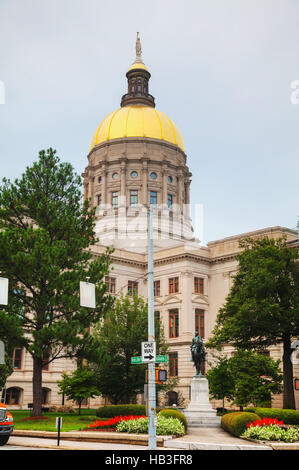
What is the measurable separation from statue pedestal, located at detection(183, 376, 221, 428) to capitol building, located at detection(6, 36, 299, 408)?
69.0ft

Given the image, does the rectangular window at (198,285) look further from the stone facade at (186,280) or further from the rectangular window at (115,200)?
the rectangular window at (115,200)

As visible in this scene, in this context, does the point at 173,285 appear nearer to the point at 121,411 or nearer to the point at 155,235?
the point at 155,235

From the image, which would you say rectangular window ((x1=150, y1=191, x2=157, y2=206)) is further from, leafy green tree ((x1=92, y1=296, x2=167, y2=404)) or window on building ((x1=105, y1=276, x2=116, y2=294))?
leafy green tree ((x1=92, y1=296, x2=167, y2=404))

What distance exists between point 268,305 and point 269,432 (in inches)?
807

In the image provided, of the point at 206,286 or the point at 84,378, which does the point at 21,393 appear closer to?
the point at 84,378

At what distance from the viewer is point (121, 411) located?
1286 inches

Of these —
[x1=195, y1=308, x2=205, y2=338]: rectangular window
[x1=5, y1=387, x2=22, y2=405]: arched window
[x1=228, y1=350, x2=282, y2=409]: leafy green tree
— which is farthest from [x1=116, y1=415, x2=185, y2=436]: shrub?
[x1=195, y1=308, x2=205, y2=338]: rectangular window

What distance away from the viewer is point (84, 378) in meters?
44.7

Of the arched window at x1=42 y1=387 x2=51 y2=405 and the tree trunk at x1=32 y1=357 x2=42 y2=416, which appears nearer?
the tree trunk at x1=32 y1=357 x2=42 y2=416

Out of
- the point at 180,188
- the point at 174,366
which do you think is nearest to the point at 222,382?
the point at 174,366

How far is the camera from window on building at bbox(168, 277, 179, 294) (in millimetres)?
66375

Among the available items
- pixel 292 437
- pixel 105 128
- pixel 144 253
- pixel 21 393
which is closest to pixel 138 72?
pixel 105 128

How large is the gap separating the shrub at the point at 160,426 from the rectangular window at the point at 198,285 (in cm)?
3990
